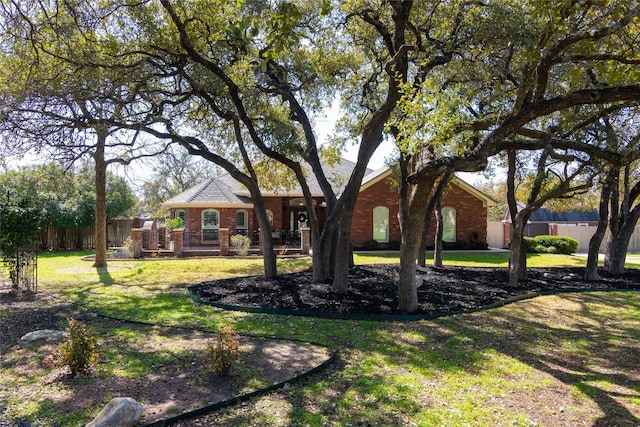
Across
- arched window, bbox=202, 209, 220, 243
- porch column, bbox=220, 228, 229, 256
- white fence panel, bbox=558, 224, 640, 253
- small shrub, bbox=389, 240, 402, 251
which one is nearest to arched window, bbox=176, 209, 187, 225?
arched window, bbox=202, 209, 220, 243

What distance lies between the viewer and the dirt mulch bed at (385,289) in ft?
29.4

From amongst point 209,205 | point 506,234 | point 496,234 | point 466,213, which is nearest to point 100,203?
point 209,205

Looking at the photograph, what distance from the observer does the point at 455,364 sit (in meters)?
5.61

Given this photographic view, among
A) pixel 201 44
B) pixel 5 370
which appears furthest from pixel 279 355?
pixel 201 44

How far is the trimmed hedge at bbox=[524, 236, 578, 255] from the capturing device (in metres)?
23.5

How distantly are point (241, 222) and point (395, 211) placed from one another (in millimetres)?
8548

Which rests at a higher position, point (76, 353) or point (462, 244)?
point (462, 244)

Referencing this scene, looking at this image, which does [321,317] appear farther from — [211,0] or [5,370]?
[211,0]

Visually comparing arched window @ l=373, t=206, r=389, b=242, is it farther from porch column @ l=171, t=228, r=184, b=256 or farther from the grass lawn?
the grass lawn

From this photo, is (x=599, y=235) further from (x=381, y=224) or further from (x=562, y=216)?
(x=562, y=216)

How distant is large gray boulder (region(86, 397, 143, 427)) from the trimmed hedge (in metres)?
22.9

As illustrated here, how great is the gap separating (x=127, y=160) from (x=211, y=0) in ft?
22.9

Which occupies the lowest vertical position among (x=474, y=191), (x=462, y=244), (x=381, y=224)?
(x=462, y=244)

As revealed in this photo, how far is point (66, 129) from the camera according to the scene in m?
10.4
